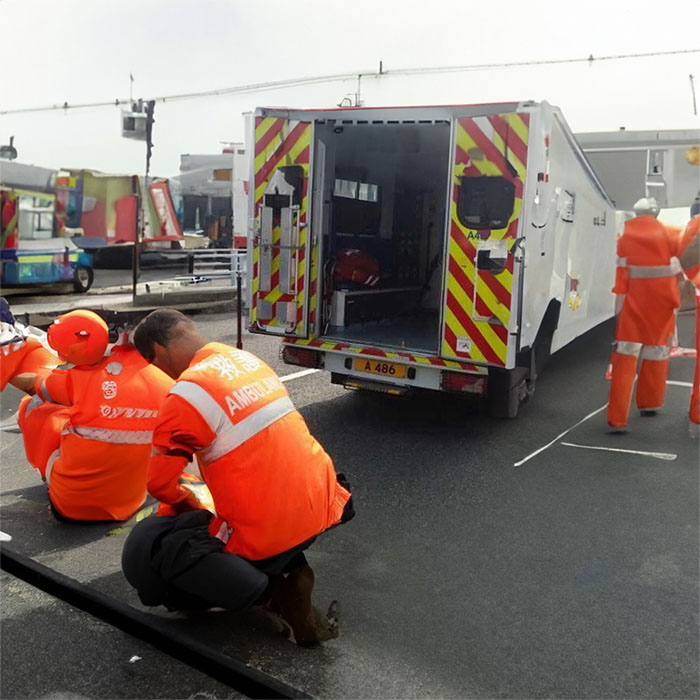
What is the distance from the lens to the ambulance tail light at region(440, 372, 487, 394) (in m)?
5.94

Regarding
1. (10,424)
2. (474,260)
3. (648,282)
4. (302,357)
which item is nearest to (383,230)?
(302,357)

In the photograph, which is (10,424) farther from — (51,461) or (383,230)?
(383,230)

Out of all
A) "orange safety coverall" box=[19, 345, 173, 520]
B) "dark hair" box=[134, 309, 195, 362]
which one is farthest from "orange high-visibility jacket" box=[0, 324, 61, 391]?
"dark hair" box=[134, 309, 195, 362]

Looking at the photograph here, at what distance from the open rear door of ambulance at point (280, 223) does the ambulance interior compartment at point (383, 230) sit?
20 centimetres

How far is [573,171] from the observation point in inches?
273

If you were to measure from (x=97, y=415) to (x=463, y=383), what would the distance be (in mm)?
2899

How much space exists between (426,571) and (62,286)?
44.3 ft

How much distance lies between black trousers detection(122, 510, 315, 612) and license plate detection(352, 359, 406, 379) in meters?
3.24

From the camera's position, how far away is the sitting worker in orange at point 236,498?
9.40 ft

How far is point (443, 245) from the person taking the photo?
22.8 feet

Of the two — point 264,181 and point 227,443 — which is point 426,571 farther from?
point 264,181

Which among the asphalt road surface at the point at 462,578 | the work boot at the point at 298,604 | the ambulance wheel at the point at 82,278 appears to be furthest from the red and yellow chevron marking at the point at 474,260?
the ambulance wheel at the point at 82,278

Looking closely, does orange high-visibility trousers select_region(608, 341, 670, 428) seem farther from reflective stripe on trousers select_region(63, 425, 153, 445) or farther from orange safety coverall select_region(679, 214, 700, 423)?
reflective stripe on trousers select_region(63, 425, 153, 445)

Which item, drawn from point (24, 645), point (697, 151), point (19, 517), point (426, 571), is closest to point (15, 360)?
point (19, 517)
